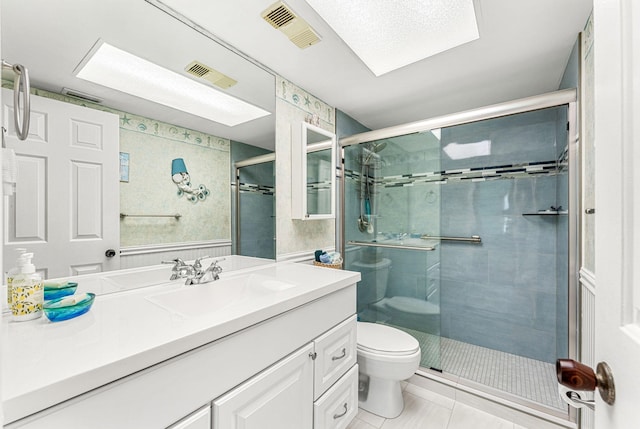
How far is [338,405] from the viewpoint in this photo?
4.35ft

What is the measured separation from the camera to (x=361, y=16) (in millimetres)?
1386

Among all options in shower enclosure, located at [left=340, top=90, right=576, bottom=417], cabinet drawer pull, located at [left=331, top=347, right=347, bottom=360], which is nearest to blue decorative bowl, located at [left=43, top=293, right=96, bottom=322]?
cabinet drawer pull, located at [left=331, top=347, right=347, bottom=360]

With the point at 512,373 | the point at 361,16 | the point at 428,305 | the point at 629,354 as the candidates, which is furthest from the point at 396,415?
the point at 361,16

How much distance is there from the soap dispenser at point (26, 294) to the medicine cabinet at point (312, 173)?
1.28 metres

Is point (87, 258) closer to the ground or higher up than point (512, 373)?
higher up

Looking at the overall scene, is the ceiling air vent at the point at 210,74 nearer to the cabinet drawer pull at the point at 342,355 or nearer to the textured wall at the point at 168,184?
the textured wall at the point at 168,184

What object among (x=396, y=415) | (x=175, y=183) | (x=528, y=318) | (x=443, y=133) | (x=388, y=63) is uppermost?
(x=388, y=63)

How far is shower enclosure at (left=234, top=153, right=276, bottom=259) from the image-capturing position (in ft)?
5.34

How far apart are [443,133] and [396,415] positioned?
216cm

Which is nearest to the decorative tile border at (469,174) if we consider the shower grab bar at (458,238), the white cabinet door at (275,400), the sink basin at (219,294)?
the shower grab bar at (458,238)

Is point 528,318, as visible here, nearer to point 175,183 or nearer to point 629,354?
point 629,354

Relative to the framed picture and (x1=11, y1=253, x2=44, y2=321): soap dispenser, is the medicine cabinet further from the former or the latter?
(x1=11, y1=253, x2=44, y2=321): soap dispenser

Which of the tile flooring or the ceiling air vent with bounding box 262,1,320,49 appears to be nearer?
the ceiling air vent with bounding box 262,1,320,49

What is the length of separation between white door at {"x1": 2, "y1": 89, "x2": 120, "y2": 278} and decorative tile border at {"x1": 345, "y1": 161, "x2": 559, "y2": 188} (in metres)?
1.70
